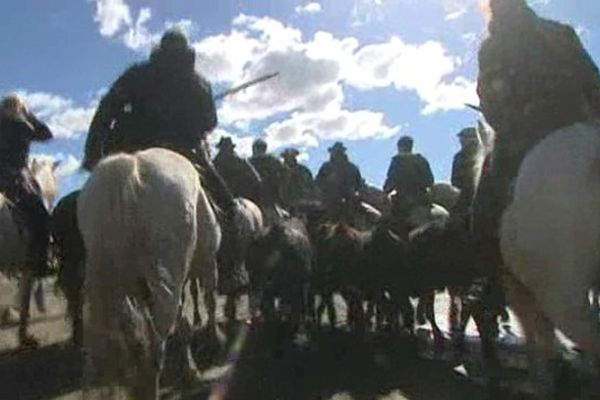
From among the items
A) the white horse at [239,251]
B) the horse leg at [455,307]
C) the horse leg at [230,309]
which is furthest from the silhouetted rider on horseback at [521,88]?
the horse leg at [230,309]

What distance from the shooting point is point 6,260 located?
11.4 meters

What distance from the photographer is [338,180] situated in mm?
16812

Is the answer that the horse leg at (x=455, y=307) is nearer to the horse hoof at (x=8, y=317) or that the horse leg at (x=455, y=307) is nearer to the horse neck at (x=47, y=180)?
the horse neck at (x=47, y=180)

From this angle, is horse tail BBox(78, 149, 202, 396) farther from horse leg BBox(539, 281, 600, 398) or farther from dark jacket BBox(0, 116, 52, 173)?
dark jacket BBox(0, 116, 52, 173)

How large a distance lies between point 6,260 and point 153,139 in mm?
3953

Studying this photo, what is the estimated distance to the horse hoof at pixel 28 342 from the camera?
11.3 meters

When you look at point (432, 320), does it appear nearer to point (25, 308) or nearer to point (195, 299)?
point (195, 299)

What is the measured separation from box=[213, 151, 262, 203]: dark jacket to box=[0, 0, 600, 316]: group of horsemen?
0.02 metres

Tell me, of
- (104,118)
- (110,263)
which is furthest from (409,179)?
(110,263)

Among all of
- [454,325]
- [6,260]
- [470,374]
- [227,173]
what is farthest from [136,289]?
[227,173]

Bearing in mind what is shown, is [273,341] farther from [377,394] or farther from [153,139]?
[153,139]

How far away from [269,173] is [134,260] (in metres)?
11.1

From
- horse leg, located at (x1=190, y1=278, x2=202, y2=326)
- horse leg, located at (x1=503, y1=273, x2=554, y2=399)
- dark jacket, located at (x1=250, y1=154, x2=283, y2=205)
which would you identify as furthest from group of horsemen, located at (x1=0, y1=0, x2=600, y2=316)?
horse leg, located at (x1=190, y1=278, x2=202, y2=326)

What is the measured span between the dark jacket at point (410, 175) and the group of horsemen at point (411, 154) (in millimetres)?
19
